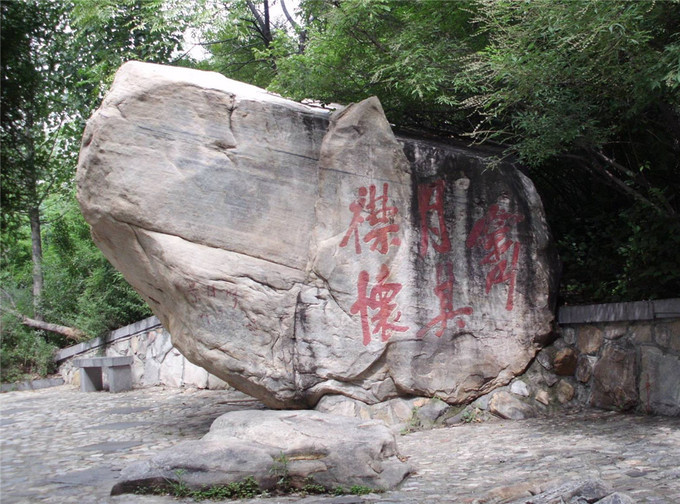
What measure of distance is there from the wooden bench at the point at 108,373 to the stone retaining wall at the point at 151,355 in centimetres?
24

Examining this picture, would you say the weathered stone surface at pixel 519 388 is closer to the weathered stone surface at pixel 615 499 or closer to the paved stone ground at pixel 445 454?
the paved stone ground at pixel 445 454

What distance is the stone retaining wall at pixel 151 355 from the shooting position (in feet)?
32.9

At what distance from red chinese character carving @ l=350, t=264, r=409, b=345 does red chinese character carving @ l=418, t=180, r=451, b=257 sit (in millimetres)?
547

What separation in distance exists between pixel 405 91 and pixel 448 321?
2.56 m

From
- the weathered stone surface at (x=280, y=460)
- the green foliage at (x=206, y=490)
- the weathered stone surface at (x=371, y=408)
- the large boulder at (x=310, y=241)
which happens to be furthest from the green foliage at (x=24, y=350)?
the green foliage at (x=206, y=490)

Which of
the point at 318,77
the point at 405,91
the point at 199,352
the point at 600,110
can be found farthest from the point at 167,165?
the point at 600,110

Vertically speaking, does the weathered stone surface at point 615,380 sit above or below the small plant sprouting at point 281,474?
above

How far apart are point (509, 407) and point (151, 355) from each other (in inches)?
259

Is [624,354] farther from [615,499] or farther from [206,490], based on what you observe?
[206,490]

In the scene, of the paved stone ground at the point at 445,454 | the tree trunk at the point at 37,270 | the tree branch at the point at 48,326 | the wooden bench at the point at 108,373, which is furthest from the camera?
the tree trunk at the point at 37,270

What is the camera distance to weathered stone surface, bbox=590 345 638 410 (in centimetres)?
608

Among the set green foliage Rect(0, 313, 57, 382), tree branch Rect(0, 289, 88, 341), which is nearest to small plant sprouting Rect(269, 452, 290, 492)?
tree branch Rect(0, 289, 88, 341)

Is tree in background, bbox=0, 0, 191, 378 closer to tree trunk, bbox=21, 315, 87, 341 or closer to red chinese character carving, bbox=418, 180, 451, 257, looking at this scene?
tree trunk, bbox=21, 315, 87, 341

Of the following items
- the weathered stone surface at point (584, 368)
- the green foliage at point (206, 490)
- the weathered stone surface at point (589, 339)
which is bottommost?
the green foliage at point (206, 490)
